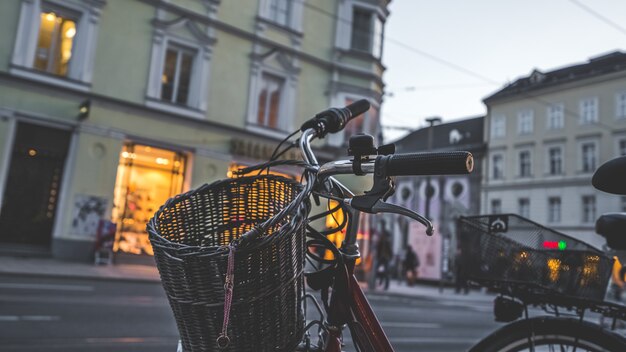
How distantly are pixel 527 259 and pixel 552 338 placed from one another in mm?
335

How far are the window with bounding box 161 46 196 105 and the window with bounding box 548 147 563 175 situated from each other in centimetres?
2499

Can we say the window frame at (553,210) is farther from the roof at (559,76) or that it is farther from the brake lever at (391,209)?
the brake lever at (391,209)

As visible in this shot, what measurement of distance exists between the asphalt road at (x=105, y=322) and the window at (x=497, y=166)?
27172 mm

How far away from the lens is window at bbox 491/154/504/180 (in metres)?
35.2

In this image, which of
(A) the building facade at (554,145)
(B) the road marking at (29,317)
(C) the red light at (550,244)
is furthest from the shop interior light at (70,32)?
(A) the building facade at (554,145)

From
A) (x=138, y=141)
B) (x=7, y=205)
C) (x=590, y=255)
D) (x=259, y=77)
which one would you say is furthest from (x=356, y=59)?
(x=590, y=255)

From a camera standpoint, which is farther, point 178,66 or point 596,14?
point 178,66

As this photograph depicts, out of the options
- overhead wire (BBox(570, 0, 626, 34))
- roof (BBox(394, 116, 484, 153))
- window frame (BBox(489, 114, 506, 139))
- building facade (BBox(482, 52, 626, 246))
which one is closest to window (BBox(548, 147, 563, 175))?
building facade (BBox(482, 52, 626, 246))

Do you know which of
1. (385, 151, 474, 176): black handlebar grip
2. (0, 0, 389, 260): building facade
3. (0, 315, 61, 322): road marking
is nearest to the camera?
(385, 151, 474, 176): black handlebar grip

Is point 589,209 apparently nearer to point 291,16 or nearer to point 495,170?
point 495,170

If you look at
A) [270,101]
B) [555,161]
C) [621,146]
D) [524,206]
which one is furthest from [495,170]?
[270,101]

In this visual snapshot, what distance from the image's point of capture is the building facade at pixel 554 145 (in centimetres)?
2622

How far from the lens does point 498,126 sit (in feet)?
117

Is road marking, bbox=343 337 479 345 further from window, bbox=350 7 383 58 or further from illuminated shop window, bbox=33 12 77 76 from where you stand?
window, bbox=350 7 383 58
